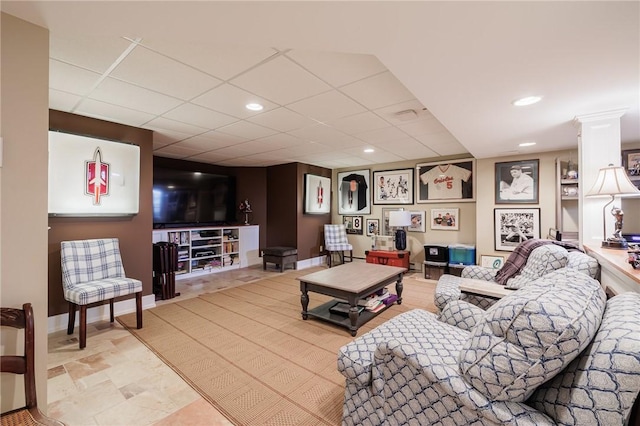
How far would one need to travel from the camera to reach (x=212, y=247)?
573 centimetres

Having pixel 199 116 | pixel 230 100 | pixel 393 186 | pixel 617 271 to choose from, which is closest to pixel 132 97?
pixel 199 116

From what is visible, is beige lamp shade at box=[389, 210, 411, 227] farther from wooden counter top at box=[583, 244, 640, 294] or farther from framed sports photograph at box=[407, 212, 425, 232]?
wooden counter top at box=[583, 244, 640, 294]

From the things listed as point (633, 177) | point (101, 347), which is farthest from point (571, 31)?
point (101, 347)

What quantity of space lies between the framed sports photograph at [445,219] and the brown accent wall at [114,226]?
493cm

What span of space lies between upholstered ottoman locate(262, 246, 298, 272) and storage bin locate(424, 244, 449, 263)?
2651 millimetres

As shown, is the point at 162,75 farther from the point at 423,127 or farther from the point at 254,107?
the point at 423,127

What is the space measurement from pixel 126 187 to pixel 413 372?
3.61 metres

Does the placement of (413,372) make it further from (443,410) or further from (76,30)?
(76,30)

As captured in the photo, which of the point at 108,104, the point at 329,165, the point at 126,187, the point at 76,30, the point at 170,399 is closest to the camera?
the point at 76,30

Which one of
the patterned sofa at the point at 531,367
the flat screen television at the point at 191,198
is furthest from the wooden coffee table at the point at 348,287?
the flat screen television at the point at 191,198

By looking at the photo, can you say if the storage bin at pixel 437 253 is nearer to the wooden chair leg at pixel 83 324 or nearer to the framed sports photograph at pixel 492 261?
the framed sports photograph at pixel 492 261

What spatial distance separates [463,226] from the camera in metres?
5.18

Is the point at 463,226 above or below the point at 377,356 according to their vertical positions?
above

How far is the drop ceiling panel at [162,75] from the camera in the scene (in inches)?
74.0
